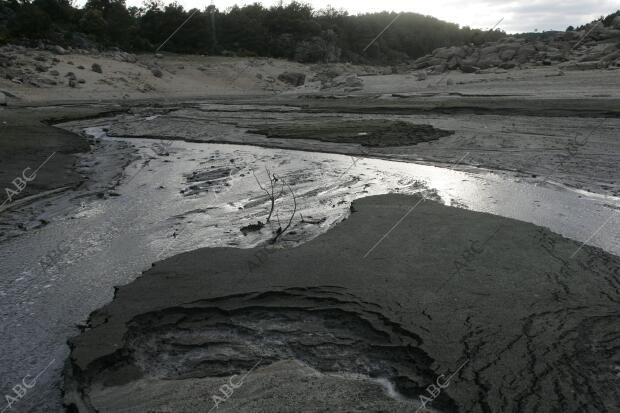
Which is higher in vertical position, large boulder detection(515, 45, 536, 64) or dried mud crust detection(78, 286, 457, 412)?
dried mud crust detection(78, 286, 457, 412)

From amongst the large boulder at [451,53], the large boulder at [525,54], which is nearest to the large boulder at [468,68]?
the large boulder at [525,54]

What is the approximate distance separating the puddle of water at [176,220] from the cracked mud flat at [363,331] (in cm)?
37

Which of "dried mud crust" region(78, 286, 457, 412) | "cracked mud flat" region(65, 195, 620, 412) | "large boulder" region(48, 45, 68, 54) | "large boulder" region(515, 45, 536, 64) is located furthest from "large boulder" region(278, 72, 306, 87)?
"dried mud crust" region(78, 286, 457, 412)

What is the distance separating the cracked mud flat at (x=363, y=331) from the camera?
2.21m

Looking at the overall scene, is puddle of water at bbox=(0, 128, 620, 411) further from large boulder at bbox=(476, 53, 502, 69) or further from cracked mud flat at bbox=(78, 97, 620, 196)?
large boulder at bbox=(476, 53, 502, 69)

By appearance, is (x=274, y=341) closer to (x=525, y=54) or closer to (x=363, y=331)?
(x=363, y=331)

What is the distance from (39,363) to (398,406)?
1.87 m

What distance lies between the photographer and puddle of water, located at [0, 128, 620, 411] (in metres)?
3.09

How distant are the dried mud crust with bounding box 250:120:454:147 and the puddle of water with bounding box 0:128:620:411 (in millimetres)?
1452

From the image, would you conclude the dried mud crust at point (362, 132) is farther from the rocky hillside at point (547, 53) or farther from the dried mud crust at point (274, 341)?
the rocky hillside at point (547, 53)

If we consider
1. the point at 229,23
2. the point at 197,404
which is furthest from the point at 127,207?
the point at 229,23

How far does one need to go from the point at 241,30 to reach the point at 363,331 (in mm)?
36171

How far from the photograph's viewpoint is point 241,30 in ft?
118

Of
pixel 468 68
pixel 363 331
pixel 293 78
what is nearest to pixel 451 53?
pixel 468 68
